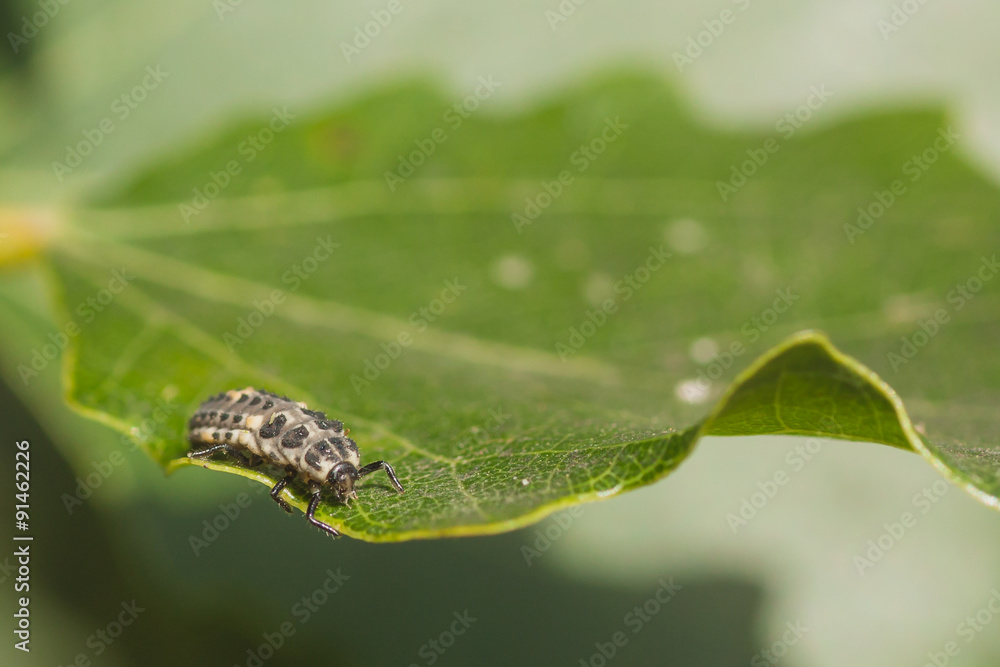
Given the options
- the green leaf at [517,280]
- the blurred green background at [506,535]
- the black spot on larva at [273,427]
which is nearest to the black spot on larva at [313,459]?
the green leaf at [517,280]

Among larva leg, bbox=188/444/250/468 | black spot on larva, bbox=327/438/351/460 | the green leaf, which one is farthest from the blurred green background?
black spot on larva, bbox=327/438/351/460

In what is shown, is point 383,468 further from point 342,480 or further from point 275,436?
point 275,436

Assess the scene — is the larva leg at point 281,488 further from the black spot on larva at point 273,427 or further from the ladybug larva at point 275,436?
the black spot on larva at point 273,427

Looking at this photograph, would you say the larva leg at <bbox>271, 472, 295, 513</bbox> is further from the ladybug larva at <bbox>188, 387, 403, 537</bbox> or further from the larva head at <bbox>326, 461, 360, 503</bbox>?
the larva head at <bbox>326, 461, 360, 503</bbox>

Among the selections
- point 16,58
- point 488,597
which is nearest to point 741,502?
point 488,597

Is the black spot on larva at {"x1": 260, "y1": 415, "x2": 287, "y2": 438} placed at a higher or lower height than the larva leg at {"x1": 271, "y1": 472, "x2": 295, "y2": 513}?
higher

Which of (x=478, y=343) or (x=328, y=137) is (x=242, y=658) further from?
(x=328, y=137)

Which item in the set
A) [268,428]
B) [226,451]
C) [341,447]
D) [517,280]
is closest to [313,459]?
[341,447]
